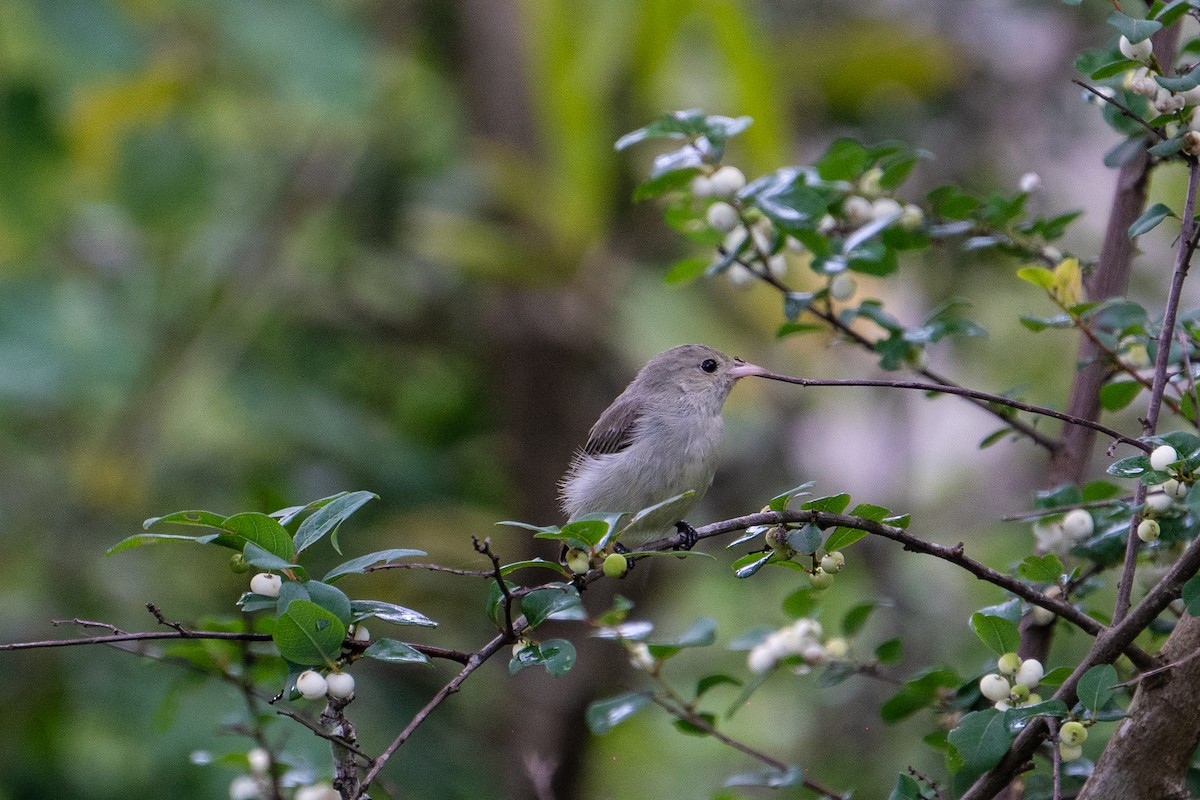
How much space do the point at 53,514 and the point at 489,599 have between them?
13.9ft

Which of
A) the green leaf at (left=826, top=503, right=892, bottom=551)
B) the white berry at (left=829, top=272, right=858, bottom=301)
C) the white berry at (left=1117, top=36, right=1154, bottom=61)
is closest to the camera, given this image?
the green leaf at (left=826, top=503, right=892, bottom=551)

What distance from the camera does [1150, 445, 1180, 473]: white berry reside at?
5.64 feet

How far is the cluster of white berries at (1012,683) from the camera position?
6.29 ft

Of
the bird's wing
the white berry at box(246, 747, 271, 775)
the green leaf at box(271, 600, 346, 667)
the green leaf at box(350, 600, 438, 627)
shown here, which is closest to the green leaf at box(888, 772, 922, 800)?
the green leaf at box(350, 600, 438, 627)

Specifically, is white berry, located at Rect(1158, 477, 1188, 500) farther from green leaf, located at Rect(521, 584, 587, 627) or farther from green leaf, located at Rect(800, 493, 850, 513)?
green leaf, located at Rect(521, 584, 587, 627)

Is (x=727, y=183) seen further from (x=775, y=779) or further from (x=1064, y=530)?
(x=775, y=779)

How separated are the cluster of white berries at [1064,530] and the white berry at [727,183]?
36.7 inches

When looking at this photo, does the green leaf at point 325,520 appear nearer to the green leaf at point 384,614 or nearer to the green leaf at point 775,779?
the green leaf at point 384,614

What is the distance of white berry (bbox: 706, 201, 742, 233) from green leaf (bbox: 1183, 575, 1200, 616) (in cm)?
125

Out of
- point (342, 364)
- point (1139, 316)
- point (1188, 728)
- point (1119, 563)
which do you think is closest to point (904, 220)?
point (1139, 316)

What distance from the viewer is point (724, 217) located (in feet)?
8.61

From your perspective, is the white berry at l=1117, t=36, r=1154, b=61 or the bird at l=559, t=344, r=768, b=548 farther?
the bird at l=559, t=344, r=768, b=548

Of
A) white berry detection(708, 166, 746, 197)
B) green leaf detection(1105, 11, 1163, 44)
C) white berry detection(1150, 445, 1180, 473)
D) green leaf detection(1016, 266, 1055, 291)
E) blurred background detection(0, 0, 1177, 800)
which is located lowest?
blurred background detection(0, 0, 1177, 800)

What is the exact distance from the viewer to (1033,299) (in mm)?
7008
